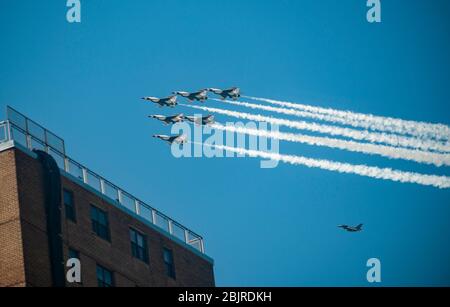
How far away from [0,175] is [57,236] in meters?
4.69

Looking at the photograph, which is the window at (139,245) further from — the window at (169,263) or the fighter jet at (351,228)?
the fighter jet at (351,228)

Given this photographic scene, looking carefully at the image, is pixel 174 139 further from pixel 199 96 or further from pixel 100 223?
pixel 100 223

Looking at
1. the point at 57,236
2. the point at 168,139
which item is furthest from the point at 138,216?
the point at 168,139

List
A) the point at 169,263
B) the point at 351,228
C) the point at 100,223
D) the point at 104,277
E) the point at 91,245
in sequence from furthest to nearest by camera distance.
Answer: the point at 351,228, the point at 169,263, the point at 100,223, the point at 104,277, the point at 91,245

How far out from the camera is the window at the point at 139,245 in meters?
90.2

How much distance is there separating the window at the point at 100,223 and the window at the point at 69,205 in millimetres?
2018

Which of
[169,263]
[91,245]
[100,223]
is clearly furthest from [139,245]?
[91,245]

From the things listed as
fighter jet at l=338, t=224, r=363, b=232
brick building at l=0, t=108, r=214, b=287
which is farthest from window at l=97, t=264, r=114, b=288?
fighter jet at l=338, t=224, r=363, b=232

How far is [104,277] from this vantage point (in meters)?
86.5

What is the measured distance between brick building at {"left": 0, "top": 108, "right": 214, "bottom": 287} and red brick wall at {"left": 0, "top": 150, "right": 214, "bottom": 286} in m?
0.05

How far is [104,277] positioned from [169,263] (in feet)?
24.4

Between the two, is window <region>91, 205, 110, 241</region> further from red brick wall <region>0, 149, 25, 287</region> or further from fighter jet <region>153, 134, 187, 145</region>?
fighter jet <region>153, 134, 187, 145</region>

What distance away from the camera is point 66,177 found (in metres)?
85.9
